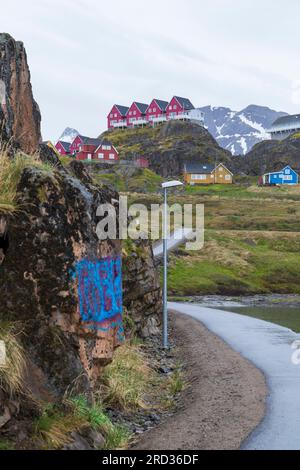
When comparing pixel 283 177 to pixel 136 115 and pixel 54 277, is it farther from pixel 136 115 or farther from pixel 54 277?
pixel 54 277

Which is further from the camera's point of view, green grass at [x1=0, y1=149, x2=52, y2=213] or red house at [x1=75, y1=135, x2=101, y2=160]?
red house at [x1=75, y1=135, x2=101, y2=160]

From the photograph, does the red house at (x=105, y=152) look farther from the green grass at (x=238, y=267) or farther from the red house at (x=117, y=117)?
the green grass at (x=238, y=267)

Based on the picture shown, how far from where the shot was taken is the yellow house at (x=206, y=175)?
139 metres

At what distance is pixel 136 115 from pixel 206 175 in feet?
167

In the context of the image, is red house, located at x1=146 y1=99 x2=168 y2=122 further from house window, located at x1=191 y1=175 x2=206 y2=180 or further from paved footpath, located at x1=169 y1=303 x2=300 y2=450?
paved footpath, located at x1=169 y1=303 x2=300 y2=450

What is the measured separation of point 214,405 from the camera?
45.4 ft

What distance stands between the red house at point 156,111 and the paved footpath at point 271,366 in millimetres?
145421

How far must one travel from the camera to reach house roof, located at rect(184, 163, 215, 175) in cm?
13838

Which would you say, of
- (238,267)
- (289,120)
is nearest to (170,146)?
(289,120)

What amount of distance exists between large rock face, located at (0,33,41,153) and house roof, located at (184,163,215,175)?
380ft

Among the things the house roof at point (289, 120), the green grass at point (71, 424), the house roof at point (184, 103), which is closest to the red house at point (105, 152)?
the house roof at point (184, 103)

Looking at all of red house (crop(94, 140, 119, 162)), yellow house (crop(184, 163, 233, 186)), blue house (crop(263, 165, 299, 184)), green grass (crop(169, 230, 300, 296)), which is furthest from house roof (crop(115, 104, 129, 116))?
green grass (crop(169, 230, 300, 296))

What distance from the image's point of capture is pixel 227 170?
140 meters

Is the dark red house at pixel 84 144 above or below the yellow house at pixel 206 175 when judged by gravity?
above
